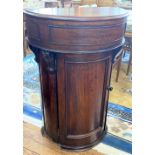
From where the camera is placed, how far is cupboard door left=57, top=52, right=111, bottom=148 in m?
1.27

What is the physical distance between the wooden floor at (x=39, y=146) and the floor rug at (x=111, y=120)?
0.35ft

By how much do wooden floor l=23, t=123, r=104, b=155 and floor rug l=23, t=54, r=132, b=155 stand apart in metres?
0.11

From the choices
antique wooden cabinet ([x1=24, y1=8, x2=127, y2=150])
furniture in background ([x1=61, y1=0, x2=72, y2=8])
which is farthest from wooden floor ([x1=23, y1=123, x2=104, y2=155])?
furniture in background ([x1=61, y1=0, x2=72, y2=8])

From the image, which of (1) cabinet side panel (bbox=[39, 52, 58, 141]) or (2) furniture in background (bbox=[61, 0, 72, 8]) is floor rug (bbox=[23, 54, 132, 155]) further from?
(2) furniture in background (bbox=[61, 0, 72, 8])

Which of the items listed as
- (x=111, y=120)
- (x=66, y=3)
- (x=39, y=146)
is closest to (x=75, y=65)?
(x=39, y=146)

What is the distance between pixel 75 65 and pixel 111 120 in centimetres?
93

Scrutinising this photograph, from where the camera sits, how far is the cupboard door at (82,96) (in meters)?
1.27

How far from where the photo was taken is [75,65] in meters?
Answer: 1.27

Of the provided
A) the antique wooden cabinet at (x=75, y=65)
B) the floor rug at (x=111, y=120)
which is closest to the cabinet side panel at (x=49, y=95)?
the antique wooden cabinet at (x=75, y=65)

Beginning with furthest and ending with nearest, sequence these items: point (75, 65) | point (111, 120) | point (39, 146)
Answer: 1. point (111, 120)
2. point (39, 146)
3. point (75, 65)

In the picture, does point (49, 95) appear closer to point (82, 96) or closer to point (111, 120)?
point (82, 96)

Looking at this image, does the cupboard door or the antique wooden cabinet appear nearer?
the antique wooden cabinet
